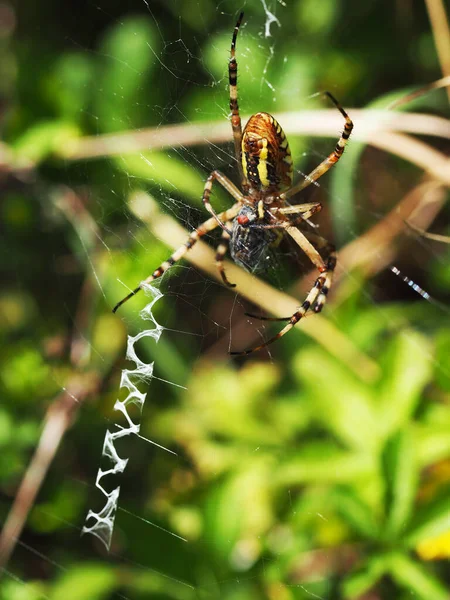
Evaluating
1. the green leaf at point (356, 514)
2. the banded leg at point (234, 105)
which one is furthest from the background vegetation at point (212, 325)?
the banded leg at point (234, 105)

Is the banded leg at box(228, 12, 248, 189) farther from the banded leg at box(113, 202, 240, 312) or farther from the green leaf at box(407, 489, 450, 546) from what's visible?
the green leaf at box(407, 489, 450, 546)

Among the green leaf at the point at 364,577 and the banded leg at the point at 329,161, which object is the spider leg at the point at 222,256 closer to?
the banded leg at the point at 329,161

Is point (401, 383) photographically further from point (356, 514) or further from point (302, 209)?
point (302, 209)

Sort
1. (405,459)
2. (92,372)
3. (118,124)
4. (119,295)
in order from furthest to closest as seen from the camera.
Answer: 1. (92,372)
2. (118,124)
3. (119,295)
4. (405,459)

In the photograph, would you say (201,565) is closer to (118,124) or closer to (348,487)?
(348,487)

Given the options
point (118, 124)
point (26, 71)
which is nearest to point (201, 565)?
point (118, 124)

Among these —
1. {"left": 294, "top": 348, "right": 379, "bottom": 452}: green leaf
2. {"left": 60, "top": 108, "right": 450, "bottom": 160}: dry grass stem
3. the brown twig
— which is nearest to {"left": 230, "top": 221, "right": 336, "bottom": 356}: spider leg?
{"left": 294, "top": 348, "right": 379, "bottom": 452}: green leaf

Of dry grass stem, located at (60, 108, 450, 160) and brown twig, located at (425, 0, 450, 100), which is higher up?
brown twig, located at (425, 0, 450, 100)
